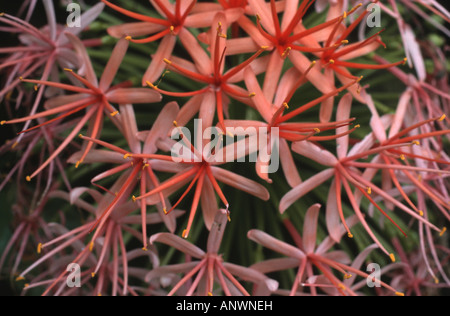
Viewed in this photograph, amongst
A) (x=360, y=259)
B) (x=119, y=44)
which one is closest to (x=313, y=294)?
(x=360, y=259)

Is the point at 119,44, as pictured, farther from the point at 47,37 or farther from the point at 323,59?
the point at 323,59

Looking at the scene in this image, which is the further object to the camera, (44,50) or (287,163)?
(44,50)

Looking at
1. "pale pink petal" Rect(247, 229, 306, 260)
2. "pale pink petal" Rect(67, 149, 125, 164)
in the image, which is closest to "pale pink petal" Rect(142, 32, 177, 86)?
"pale pink petal" Rect(67, 149, 125, 164)

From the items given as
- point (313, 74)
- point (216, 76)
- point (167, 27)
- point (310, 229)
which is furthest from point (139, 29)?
point (310, 229)

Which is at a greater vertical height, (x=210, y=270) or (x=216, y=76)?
(x=216, y=76)

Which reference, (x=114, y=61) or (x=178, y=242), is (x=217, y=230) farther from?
(x=114, y=61)

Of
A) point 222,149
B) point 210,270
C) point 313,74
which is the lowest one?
point 210,270

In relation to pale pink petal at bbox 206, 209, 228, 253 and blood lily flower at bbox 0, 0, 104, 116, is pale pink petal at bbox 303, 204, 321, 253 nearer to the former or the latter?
pale pink petal at bbox 206, 209, 228, 253

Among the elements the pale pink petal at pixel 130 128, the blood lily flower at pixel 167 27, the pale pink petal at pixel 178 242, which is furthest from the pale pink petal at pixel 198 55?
the pale pink petal at pixel 178 242
